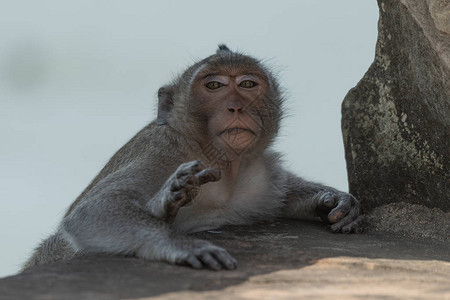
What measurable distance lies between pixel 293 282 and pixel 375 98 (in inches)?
140

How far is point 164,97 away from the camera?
714 centimetres

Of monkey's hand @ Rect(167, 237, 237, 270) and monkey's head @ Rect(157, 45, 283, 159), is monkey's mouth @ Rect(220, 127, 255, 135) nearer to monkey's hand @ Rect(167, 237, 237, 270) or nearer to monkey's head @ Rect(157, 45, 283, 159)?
monkey's head @ Rect(157, 45, 283, 159)

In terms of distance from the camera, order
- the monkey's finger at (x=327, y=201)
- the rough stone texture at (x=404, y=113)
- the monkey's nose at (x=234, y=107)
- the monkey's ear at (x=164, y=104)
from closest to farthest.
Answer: the monkey's nose at (x=234, y=107) → the rough stone texture at (x=404, y=113) → the monkey's ear at (x=164, y=104) → the monkey's finger at (x=327, y=201)

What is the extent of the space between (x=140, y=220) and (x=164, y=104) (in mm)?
1605

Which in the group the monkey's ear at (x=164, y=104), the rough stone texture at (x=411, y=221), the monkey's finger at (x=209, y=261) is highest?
the monkey's ear at (x=164, y=104)

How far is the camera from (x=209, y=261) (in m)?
5.02

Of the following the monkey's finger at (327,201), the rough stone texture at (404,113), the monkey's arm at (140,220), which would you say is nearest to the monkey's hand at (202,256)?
the monkey's arm at (140,220)

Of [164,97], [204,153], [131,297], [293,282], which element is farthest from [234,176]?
[131,297]

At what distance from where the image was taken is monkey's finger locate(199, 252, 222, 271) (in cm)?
497

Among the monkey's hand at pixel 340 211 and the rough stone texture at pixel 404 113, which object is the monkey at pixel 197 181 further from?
the rough stone texture at pixel 404 113

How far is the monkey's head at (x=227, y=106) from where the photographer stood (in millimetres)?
6227

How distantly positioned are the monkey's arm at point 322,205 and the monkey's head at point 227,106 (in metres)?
1.00

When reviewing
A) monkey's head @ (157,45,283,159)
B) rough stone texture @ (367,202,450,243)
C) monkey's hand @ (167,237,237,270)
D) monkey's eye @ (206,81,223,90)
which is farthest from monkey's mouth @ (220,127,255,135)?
rough stone texture @ (367,202,450,243)

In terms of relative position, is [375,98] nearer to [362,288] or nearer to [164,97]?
[164,97]
